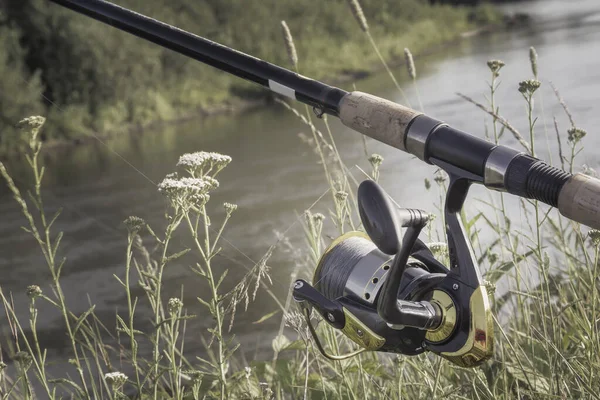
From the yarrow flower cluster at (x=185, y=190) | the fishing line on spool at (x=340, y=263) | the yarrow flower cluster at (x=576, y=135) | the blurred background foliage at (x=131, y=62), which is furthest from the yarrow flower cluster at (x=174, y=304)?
the blurred background foliage at (x=131, y=62)

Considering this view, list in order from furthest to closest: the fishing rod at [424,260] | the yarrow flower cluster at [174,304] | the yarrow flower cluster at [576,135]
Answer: the yarrow flower cluster at [576,135]
the yarrow flower cluster at [174,304]
the fishing rod at [424,260]

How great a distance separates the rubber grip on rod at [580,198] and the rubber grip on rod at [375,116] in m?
0.29

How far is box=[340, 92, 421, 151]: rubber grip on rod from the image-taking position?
130 centimetres

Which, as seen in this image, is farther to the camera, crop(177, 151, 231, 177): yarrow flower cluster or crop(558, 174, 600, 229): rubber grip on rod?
crop(177, 151, 231, 177): yarrow flower cluster

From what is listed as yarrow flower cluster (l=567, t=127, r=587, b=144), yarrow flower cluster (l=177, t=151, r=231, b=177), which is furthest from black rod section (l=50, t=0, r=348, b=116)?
yarrow flower cluster (l=567, t=127, r=587, b=144)

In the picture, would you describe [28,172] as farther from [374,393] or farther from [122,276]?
[374,393]

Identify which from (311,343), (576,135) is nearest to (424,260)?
(311,343)

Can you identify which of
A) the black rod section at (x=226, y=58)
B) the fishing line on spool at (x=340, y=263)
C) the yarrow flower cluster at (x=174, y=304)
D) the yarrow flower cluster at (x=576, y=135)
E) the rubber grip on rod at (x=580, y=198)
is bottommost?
the yarrow flower cluster at (x=174, y=304)

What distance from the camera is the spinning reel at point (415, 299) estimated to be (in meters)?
1.04

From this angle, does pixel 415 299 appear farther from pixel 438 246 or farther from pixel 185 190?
pixel 185 190

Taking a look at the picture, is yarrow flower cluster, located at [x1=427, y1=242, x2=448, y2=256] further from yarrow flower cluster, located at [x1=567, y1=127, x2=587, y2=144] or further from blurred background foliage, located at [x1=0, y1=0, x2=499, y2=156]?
blurred background foliage, located at [x1=0, y1=0, x2=499, y2=156]

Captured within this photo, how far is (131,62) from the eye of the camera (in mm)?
9125

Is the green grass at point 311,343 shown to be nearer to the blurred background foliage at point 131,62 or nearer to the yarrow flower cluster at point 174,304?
the yarrow flower cluster at point 174,304

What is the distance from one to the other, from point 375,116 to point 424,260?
0.27 metres
